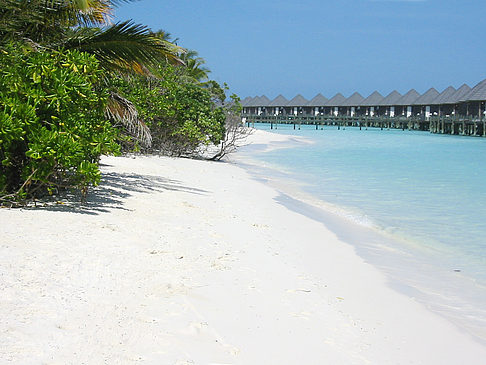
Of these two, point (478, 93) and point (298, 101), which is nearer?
point (478, 93)

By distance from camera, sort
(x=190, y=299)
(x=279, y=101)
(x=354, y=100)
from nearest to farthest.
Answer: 1. (x=190, y=299)
2. (x=354, y=100)
3. (x=279, y=101)

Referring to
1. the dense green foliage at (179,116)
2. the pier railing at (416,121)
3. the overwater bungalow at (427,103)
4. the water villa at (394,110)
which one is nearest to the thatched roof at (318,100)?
the water villa at (394,110)

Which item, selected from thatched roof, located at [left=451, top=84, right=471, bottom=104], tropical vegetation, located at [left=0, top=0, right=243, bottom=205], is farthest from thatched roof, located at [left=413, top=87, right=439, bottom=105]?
tropical vegetation, located at [left=0, top=0, right=243, bottom=205]

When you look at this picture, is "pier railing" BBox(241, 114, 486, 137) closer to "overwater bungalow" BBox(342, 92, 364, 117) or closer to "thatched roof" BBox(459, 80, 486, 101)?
"thatched roof" BBox(459, 80, 486, 101)

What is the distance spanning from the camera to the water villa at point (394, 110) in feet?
195

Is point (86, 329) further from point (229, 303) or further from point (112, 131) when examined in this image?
point (112, 131)

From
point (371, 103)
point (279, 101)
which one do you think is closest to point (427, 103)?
point (371, 103)

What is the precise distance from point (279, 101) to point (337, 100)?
33.8 ft

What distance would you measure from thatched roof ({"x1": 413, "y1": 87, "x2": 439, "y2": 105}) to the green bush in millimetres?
71717

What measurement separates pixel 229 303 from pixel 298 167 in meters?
17.0

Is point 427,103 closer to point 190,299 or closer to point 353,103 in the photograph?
point 353,103

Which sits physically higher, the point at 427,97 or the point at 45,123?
the point at 427,97

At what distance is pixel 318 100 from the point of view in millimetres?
92062

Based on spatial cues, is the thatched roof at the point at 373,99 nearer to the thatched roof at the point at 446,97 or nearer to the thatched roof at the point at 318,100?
the thatched roof at the point at 318,100
